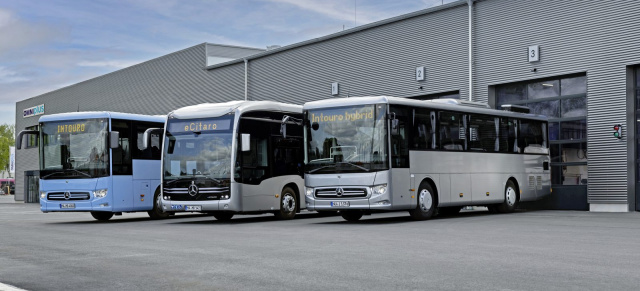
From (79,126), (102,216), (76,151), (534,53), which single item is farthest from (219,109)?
(534,53)

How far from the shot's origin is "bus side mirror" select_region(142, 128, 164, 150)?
2266 cm

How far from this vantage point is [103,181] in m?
22.1

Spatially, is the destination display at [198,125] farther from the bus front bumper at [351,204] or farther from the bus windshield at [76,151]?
the bus front bumper at [351,204]

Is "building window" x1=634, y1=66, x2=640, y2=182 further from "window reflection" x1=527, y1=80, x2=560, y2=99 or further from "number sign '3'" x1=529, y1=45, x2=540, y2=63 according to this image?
"number sign '3'" x1=529, y1=45, x2=540, y2=63

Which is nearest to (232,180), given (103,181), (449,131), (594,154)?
(103,181)

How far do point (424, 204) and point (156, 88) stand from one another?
32.4 m

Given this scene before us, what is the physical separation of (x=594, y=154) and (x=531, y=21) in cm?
474

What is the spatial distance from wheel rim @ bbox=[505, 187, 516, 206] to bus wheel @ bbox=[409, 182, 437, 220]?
14.1 ft

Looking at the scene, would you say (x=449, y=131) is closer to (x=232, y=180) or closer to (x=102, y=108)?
(x=232, y=180)

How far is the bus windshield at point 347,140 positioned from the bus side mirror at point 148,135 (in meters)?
5.32

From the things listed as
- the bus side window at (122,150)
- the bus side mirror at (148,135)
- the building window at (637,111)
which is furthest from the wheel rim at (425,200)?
the bus side window at (122,150)

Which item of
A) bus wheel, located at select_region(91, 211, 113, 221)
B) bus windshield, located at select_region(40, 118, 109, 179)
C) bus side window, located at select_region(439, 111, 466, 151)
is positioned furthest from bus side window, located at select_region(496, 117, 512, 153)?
bus wheel, located at select_region(91, 211, 113, 221)

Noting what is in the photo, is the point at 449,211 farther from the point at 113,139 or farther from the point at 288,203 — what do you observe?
the point at 113,139

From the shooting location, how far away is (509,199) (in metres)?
24.1
